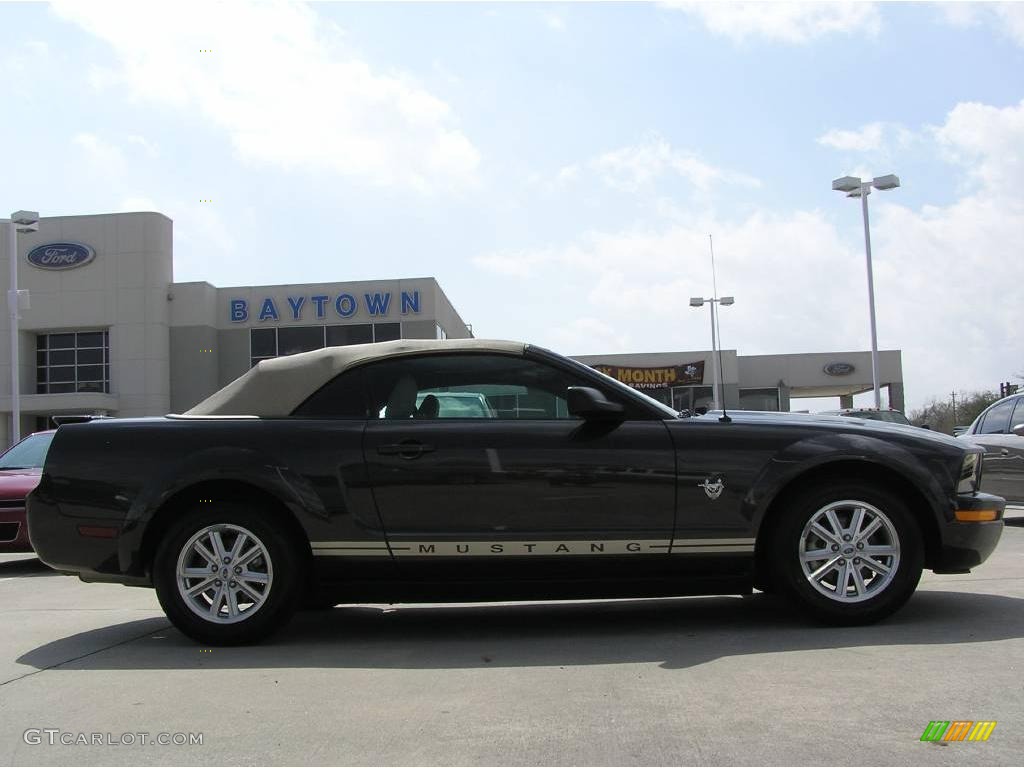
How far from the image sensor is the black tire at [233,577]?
15.9 ft

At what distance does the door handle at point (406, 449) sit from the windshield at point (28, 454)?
682 cm

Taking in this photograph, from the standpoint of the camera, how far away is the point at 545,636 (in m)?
5.07

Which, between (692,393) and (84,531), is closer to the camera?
(84,531)

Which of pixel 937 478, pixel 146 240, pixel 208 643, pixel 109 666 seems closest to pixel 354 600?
pixel 208 643

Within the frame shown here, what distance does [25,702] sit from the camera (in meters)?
3.97

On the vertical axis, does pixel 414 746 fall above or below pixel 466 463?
below

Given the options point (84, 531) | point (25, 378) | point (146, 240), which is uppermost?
point (146, 240)

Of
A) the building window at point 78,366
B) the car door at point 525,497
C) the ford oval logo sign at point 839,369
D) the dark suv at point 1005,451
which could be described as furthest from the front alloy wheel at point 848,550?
the ford oval logo sign at point 839,369

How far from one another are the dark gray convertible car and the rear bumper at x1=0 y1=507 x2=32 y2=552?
4324 mm

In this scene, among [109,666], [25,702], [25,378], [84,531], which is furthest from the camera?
[25,378]

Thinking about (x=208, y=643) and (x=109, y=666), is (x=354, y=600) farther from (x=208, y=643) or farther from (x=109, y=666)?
(x=109, y=666)

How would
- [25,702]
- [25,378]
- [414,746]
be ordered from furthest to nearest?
[25,378]
[25,702]
[414,746]

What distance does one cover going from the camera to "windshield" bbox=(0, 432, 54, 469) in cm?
1027

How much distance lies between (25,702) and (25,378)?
3723 cm
